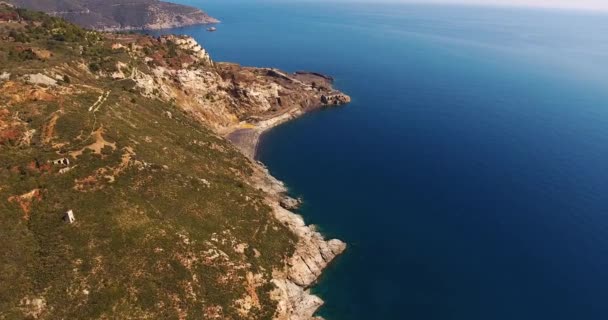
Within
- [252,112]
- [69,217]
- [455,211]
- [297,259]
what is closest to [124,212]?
[69,217]

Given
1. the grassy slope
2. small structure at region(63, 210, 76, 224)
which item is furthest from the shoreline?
small structure at region(63, 210, 76, 224)

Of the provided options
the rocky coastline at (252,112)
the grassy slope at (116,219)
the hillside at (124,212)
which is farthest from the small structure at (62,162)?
the rocky coastline at (252,112)

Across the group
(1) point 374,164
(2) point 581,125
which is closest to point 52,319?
(1) point 374,164

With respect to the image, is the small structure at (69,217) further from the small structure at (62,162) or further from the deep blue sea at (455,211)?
the deep blue sea at (455,211)

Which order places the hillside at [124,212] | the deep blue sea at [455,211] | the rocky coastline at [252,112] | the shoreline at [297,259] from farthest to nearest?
the deep blue sea at [455,211]
the rocky coastline at [252,112]
the shoreline at [297,259]
the hillside at [124,212]

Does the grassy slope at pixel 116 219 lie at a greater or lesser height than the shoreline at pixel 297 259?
greater

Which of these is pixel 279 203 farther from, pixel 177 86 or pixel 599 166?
pixel 599 166

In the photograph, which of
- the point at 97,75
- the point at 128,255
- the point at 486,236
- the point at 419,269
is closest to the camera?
the point at 128,255
